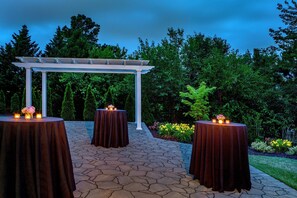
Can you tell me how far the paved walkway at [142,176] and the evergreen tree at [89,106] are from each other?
7506 millimetres

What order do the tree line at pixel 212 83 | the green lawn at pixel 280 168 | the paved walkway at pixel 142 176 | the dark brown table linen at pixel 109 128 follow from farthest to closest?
the tree line at pixel 212 83 → the dark brown table linen at pixel 109 128 → the green lawn at pixel 280 168 → the paved walkway at pixel 142 176

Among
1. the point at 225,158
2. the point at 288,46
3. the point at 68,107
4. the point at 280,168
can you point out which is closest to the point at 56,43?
the point at 68,107

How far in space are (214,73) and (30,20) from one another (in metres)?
33.2

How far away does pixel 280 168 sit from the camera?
5625mm

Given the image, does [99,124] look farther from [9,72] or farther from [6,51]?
[6,51]

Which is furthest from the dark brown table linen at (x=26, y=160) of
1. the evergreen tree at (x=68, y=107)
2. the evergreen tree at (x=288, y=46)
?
the evergreen tree at (x=288, y=46)

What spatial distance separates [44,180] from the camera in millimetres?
2920

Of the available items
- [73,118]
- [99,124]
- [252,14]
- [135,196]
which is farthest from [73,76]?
[252,14]

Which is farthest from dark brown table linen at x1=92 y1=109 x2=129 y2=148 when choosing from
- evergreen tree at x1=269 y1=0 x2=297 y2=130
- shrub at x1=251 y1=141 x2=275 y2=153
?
evergreen tree at x1=269 y1=0 x2=297 y2=130

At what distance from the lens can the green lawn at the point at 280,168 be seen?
461 centimetres

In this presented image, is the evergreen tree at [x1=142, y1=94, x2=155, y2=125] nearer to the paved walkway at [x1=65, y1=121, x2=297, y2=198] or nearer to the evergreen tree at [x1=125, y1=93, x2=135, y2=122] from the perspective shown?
the evergreen tree at [x1=125, y1=93, x2=135, y2=122]

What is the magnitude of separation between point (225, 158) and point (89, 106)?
11.5 meters

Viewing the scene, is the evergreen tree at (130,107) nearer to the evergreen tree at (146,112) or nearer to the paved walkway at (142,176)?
the evergreen tree at (146,112)

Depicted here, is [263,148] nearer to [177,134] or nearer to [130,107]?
[177,134]
